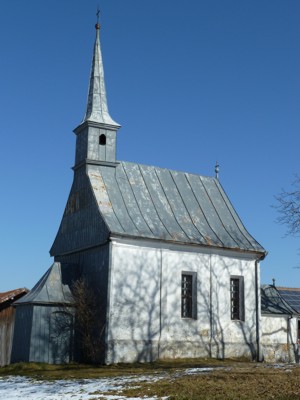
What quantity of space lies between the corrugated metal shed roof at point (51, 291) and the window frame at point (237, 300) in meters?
8.04

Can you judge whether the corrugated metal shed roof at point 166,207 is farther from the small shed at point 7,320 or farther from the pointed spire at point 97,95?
the small shed at point 7,320

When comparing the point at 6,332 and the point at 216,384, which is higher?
the point at 6,332

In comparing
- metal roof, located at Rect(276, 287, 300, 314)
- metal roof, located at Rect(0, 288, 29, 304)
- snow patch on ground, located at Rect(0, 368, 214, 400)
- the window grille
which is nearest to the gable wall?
metal roof, located at Rect(0, 288, 29, 304)

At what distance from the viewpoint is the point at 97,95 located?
29.6m

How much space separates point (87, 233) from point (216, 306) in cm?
702

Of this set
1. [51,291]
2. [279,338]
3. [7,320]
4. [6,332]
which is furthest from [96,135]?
[279,338]

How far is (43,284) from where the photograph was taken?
2509 centimetres

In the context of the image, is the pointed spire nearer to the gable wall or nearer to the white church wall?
the gable wall

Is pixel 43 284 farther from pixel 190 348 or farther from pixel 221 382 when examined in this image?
pixel 221 382

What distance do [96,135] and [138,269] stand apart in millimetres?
7197

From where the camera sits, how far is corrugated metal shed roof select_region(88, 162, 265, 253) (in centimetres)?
2608

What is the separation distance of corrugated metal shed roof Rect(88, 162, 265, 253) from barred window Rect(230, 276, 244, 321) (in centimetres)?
167

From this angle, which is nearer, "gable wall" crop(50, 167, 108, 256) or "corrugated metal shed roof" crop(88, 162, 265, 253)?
"gable wall" crop(50, 167, 108, 256)

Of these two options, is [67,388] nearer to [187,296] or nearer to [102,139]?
[187,296]
